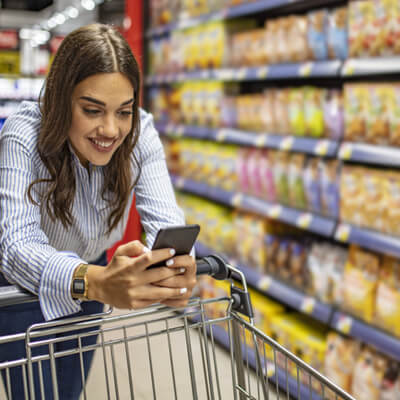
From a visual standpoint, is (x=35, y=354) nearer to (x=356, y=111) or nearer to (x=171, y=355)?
(x=171, y=355)

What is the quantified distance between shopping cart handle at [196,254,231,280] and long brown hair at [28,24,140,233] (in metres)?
0.37

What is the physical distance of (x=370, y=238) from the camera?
92.0 inches

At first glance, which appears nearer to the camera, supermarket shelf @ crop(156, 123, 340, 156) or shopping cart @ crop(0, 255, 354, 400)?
shopping cart @ crop(0, 255, 354, 400)

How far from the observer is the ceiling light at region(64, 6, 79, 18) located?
18.5 m

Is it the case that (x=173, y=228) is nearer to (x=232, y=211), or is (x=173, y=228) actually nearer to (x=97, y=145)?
(x=97, y=145)

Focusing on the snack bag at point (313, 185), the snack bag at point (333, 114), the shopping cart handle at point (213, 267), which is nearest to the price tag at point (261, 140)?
the snack bag at point (313, 185)

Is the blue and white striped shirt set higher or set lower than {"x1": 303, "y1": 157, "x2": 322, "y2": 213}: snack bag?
higher

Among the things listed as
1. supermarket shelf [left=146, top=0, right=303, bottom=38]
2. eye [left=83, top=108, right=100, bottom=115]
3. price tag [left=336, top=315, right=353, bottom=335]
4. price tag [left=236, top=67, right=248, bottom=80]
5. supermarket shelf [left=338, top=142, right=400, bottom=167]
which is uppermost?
supermarket shelf [left=146, top=0, right=303, bottom=38]

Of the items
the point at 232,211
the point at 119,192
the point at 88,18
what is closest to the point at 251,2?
the point at 232,211

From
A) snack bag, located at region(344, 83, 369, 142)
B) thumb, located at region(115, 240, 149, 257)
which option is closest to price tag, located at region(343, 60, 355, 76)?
snack bag, located at region(344, 83, 369, 142)

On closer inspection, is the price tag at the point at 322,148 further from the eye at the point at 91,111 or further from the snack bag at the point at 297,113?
the eye at the point at 91,111

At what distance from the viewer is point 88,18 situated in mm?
21109

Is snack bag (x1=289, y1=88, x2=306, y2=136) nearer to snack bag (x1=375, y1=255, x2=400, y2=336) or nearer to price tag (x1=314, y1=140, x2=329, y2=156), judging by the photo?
price tag (x1=314, y1=140, x2=329, y2=156)

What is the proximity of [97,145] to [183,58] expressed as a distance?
2777 millimetres
